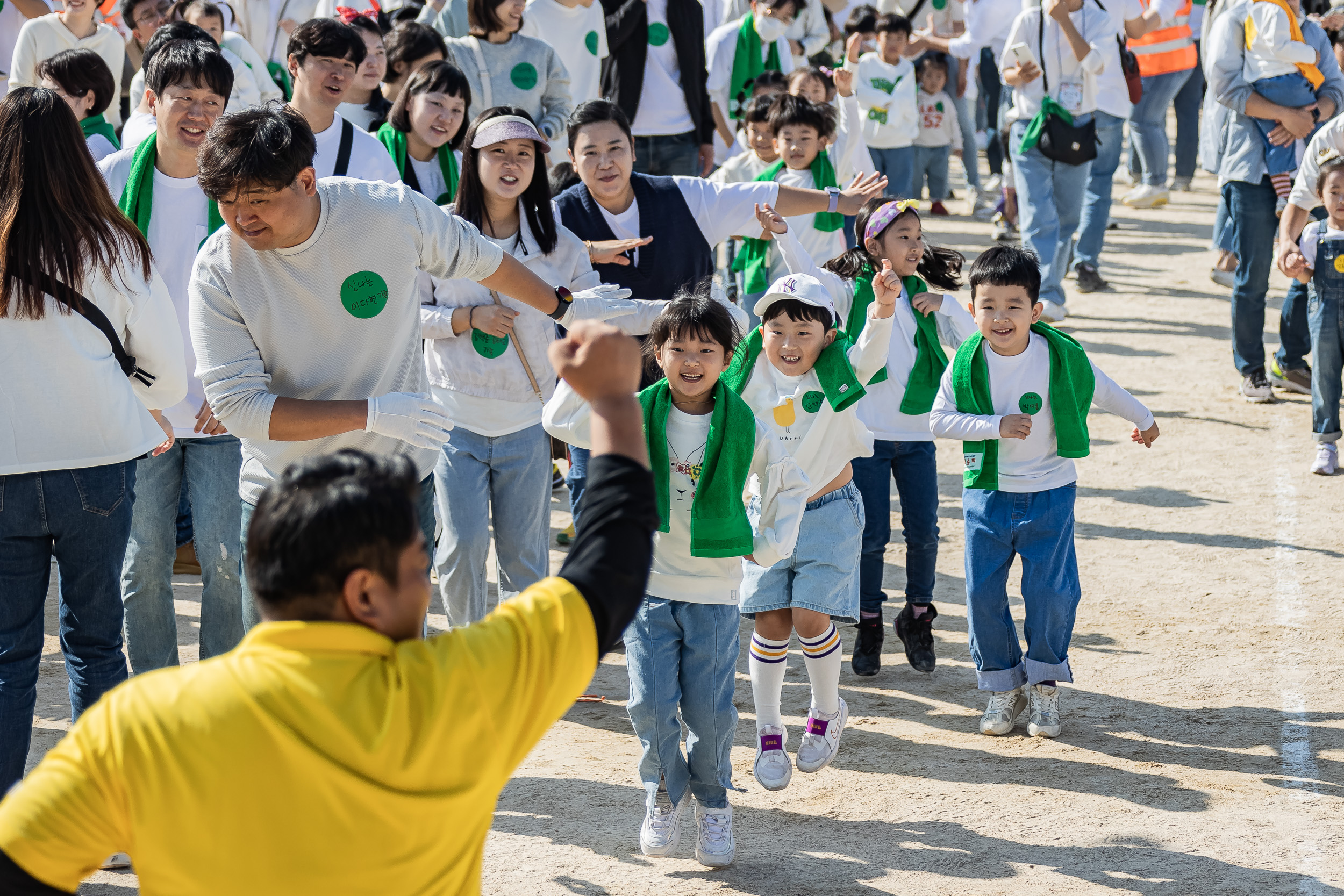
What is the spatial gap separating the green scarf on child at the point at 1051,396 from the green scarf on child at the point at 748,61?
563cm

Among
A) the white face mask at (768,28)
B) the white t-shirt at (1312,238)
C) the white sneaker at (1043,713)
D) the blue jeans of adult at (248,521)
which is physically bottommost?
the white sneaker at (1043,713)

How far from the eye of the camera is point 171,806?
1801mm

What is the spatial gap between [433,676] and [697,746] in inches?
90.1

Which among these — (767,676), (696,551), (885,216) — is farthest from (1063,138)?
(696,551)

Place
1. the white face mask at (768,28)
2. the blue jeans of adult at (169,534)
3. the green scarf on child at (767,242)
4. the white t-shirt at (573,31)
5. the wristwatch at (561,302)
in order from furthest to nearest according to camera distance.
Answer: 1. the white face mask at (768,28)
2. the white t-shirt at (573,31)
3. the green scarf on child at (767,242)
4. the blue jeans of adult at (169,534)
5. the wristwatch at (561,302)

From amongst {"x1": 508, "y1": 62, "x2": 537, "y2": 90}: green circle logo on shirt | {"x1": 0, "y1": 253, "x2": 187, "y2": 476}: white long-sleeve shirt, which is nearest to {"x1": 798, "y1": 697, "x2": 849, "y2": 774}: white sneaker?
{"x1": 0, "y1": 253, "x2": 187, "y2": 476}: white long-sleeve shirt

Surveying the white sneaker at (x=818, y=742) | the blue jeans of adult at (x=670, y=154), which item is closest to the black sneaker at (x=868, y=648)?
the white sneaker at (x=818, y=742)

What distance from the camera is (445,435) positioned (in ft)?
11.8

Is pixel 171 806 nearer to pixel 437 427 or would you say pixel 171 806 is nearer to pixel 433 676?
pixel 433 676

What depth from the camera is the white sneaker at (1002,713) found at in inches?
193

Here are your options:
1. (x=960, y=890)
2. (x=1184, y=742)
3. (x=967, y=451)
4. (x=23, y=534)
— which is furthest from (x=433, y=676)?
(x=1184, y=742)

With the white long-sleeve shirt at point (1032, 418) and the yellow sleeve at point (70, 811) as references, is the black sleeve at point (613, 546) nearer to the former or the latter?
the yellow sleeve at point (70, 811)

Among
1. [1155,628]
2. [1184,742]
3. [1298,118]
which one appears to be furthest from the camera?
[1298,118]

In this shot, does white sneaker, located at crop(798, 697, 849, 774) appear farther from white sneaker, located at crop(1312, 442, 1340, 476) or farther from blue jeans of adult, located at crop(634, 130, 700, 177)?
blue jeans of adult, located at crop(634, 130, 700, 177)
